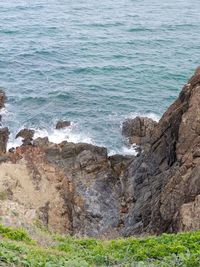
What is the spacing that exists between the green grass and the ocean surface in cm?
2622

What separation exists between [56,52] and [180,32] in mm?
19344

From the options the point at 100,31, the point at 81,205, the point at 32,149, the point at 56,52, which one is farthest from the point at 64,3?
the point at 81,205

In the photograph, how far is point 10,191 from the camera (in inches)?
1487

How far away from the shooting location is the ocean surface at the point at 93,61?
179 ft

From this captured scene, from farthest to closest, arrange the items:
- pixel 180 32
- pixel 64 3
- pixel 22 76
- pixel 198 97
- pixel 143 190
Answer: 1. pixel 64 3
2. pixel 180 32
3. pixel 22 76
4. pixel 143 190
5. pixel 198 97

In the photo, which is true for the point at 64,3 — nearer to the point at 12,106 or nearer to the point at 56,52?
the point at 56,52

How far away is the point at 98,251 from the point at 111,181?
71.3 feet

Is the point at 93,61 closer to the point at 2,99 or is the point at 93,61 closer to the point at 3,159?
the point at 2,99

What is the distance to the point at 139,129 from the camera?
5053 cm

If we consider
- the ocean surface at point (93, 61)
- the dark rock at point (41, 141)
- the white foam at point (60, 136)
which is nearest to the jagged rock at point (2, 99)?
the ocean surface at point (93, 61)

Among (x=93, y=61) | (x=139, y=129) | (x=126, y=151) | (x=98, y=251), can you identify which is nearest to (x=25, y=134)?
(x=126, y=151)

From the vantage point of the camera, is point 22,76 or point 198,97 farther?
point 22,76

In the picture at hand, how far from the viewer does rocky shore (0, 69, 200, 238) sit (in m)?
32.4

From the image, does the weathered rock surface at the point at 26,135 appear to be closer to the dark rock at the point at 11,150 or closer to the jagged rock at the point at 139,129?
the dark rock at the point at 11,150
